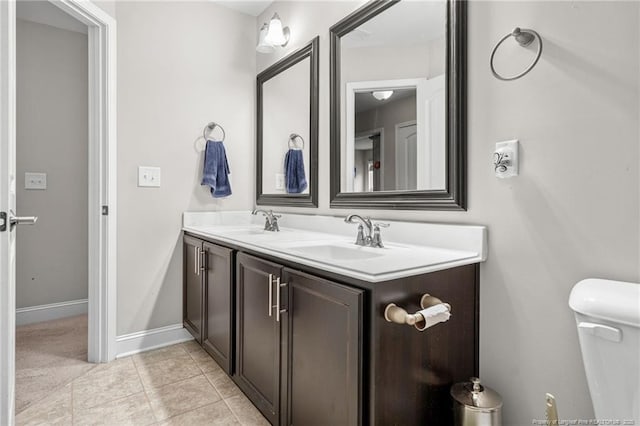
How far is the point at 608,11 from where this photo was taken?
94 centimetres

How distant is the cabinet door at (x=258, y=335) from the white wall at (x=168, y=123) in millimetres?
910

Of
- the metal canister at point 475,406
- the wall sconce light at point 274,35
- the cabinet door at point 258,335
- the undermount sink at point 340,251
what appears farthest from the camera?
the wall sconce light at point 274,35

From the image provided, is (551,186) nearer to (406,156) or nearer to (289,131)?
(406,156)

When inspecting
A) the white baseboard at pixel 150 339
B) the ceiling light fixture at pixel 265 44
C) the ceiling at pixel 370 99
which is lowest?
the white baseboard at pixel 150 339

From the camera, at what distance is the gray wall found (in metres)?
2.59

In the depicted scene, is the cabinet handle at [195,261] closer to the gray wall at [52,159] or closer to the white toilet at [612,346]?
the gray wall at [52,159]

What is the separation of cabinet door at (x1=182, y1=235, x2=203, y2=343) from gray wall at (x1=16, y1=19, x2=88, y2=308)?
122 cm

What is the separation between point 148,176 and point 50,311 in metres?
1.54

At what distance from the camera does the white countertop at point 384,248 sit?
99 cm

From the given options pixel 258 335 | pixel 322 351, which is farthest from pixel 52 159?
pixel 322 351

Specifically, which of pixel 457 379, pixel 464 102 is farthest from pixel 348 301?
pixel 464 102

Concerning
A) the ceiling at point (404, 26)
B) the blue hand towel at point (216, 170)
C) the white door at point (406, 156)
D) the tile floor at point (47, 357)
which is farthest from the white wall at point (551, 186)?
the tile floor at point (47, 357)

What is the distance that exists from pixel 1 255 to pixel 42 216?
6.46ft

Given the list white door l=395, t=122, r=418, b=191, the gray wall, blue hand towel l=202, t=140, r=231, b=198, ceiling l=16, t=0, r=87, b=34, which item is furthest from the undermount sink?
ceiling l=16, t=0, r=87, b=34
